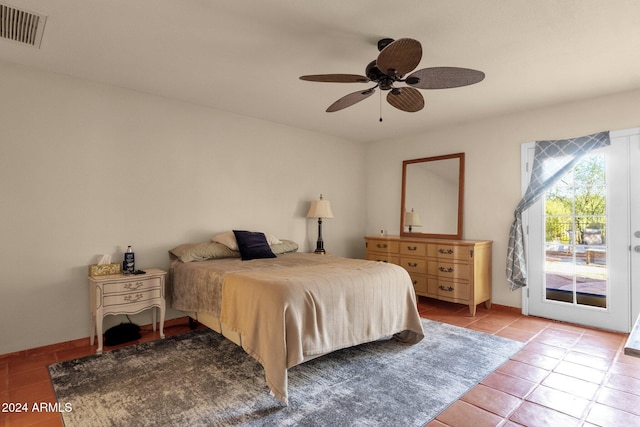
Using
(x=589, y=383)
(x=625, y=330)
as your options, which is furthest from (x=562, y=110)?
(x=589, y=383)

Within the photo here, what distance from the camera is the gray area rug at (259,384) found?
6.32 feet

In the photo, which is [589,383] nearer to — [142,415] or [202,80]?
[142,415]

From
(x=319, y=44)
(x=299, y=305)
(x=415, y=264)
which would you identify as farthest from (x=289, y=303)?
(x=415, y=264)

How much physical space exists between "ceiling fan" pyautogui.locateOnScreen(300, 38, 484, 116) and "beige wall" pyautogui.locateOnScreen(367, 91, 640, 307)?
7.02 ft

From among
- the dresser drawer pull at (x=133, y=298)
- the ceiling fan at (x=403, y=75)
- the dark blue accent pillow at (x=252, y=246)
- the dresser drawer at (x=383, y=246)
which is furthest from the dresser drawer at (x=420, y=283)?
the dresser drawer pull at (x=133, y=298)

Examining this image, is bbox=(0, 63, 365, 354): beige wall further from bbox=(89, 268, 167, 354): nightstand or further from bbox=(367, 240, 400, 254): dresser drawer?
bbox=(367, 240, 400, 254): dresser drawer

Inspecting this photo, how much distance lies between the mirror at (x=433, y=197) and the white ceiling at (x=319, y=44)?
1.27 meters

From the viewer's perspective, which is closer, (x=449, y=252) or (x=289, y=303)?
(x=289, y=303)

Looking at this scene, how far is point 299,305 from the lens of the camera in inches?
87.0

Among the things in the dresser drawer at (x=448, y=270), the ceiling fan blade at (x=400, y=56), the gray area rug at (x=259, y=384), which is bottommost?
the gray area rug at (x=259, y=384)

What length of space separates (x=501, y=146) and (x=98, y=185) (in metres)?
4.59

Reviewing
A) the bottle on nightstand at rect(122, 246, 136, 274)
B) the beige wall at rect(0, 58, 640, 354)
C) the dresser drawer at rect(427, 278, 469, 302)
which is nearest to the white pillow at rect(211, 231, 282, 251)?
the beige wall at rect(0, 58, 640, 354)

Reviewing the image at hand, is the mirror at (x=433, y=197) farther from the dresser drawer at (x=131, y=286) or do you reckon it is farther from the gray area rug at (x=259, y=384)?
the dresser drawer at (x=131, y=286)

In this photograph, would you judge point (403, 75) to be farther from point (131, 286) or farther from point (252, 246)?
point (131, 286)
